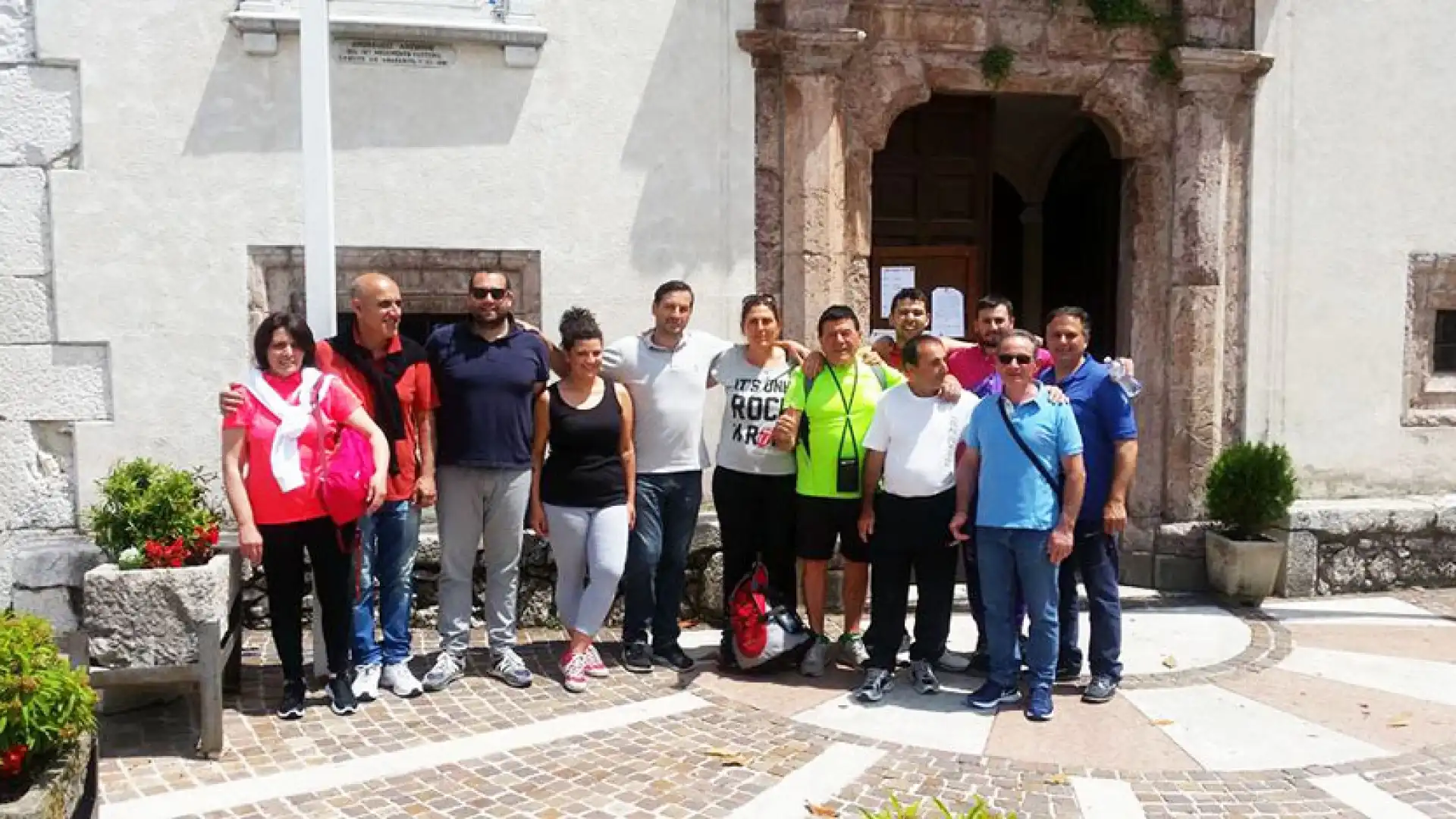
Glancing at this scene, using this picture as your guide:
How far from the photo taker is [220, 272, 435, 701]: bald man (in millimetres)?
4504

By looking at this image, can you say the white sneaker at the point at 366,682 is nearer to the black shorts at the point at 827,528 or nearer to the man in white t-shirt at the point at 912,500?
the black shorts at the point at 827,528

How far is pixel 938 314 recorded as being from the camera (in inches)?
296

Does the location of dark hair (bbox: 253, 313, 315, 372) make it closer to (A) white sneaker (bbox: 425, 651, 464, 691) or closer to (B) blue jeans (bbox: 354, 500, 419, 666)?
(B) blue jeans (bbox: 354, 500, 419, 666)

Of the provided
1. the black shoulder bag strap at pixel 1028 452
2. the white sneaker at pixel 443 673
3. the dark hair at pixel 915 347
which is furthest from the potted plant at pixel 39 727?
the black shoulder bag strap at pixel 1028 452

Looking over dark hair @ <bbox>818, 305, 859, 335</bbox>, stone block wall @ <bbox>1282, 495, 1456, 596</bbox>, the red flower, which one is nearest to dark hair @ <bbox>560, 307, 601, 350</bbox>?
dark hair @ <bbox>818, 305, 859, 335</bbox>

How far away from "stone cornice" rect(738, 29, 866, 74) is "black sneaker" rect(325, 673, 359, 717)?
3929 mm

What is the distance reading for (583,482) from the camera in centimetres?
479

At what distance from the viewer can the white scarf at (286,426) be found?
4.20m

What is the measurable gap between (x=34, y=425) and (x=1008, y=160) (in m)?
7.87

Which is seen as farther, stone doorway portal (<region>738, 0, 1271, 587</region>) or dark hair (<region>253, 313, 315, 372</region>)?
stone doorway portal (<region>738, 0, 1271, 587</region>)

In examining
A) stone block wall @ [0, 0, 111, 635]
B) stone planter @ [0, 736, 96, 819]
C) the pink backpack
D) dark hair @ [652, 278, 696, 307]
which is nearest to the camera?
stone planter @ [0, 736, 96, 819]

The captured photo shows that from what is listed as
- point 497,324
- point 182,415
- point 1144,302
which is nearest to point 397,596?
point 497,324

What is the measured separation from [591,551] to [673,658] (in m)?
0.72

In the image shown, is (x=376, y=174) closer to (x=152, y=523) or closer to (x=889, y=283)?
(x=152, y=523)
